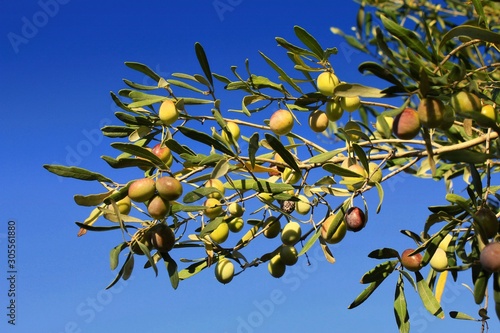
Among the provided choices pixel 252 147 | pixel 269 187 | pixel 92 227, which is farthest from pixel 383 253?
pixel 92 227

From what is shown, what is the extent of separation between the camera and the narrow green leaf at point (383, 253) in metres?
1.94

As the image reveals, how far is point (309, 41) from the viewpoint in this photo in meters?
1.82

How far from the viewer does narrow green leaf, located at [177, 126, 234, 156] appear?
5.77 feet

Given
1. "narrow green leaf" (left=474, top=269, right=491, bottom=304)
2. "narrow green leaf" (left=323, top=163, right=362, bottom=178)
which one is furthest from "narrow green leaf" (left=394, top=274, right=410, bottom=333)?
"narrow green leaf" (left=323, top=163, right=362, bottom=178)

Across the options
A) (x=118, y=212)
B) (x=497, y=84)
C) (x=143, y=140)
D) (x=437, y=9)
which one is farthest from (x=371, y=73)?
(x=437, y=9)

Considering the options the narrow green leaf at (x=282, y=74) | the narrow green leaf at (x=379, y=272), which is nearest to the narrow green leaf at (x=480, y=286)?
the narrow green leaf at (x=379, y=272)

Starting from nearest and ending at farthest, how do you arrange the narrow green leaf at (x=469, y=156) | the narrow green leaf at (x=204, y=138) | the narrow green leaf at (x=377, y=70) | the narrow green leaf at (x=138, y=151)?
the narrow green leaf at (x=377, y=70), the narrow green leaf at (x=469, y=156), the narrow green leaf at (x=138, y=151), the narrow green leaf at (x=204, y=138)

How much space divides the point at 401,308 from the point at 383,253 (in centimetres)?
22

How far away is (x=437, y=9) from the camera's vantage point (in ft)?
12.5

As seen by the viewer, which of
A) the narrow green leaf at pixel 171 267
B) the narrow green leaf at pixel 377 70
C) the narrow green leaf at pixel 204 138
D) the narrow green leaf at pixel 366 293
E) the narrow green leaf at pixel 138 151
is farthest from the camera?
the narrow green leaf at pixel 366 293

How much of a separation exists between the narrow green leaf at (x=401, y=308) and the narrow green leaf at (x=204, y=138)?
724mm

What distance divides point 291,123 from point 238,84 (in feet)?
0.71

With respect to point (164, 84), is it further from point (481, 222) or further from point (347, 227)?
point (481, 222)

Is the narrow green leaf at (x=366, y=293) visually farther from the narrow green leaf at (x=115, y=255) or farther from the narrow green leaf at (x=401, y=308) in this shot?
the narrow green leaf at (x=115, y=255)
